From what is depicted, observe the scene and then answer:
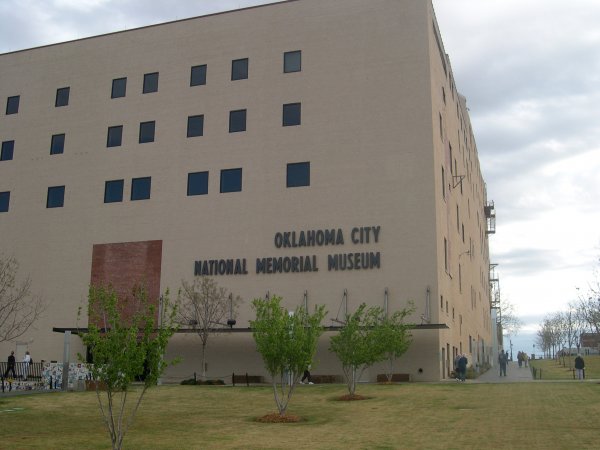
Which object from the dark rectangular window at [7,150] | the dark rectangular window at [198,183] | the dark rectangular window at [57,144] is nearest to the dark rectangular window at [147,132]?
the dark rectangular window at [198,183]

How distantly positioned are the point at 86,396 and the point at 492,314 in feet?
303

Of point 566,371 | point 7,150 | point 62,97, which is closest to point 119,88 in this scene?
point 62,97

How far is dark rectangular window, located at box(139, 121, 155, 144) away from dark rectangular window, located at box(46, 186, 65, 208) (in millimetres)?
7790

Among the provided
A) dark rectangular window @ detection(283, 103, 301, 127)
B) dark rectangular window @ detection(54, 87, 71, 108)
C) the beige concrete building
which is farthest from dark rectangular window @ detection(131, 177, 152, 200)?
dark rectangular window @ detection(283, 103, 301, 127)

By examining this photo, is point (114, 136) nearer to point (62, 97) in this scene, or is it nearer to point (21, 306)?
point (62, 97)

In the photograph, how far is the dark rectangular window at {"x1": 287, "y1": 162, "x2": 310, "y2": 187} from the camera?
147 feet

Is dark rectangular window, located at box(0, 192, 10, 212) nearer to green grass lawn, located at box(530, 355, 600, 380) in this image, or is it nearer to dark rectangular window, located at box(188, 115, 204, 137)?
dark rectangular window, located at box(188, 115, 204, 137)

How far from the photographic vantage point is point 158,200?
48.0 metres

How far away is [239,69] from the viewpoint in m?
48.7

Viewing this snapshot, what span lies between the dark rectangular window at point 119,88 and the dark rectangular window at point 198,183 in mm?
9993

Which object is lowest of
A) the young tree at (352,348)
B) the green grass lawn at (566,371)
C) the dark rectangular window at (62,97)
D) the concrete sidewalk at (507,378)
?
the concrete sidewalk at (507,378)

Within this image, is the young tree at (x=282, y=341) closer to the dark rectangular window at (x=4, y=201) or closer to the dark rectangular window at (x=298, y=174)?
the dark rectangular window at (x=298, y=174)

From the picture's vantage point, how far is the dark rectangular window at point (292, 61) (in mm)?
47062

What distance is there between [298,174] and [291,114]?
4.56m
